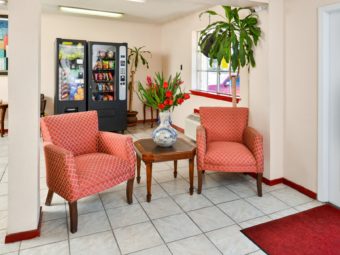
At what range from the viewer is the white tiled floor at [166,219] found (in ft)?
6.77

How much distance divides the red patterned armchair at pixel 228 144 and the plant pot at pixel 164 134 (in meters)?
0.27

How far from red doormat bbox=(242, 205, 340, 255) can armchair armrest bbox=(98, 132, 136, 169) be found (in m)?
1.17

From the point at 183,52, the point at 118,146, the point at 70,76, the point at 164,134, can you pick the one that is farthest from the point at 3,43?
the point at 164,134

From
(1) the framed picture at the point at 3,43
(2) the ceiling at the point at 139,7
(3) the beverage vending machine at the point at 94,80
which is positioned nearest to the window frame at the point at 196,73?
(2) the ceiling at the point at 139,7

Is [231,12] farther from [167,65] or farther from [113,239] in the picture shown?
[167,65]

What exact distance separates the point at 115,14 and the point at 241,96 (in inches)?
123

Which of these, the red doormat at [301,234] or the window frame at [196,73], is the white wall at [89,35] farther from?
the red doormat at [301,234]

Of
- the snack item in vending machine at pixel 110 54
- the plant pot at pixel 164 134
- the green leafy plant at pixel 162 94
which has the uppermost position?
the snack item in vending machine at pixel 110 54

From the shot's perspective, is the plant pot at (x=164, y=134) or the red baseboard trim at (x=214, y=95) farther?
the red baseboard trim at (x=214, y=95)

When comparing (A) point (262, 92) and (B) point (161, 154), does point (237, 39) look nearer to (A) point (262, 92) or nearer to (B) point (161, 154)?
(A) point (262, 92)

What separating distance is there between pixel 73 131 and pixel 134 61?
4.15 m

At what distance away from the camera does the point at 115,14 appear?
5.66 m

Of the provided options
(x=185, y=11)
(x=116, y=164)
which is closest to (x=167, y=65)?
(x=185, y=11)

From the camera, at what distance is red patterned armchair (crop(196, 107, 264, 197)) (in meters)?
2.88
